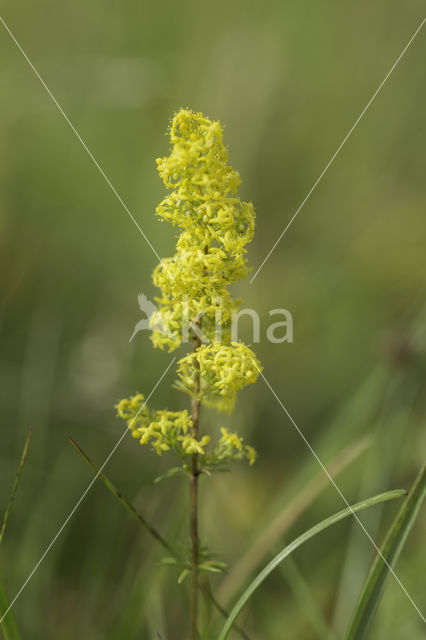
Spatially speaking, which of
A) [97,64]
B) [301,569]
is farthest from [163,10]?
[301,569]

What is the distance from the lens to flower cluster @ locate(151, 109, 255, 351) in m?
1.99

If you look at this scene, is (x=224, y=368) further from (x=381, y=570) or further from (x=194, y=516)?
(x=381, y=570)

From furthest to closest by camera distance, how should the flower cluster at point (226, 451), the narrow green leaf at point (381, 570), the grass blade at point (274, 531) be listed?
the grass blade at point (274, 531) < the flower cluster at point (226, 451) < the narrow green leaf at point (381, 570)

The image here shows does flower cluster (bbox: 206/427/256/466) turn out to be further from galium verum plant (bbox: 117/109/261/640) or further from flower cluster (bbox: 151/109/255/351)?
flower cluster (bbox: 151/109/255/351)

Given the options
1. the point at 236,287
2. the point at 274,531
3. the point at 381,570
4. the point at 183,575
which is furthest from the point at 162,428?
the point at 236,287

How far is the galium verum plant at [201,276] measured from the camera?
2004mm

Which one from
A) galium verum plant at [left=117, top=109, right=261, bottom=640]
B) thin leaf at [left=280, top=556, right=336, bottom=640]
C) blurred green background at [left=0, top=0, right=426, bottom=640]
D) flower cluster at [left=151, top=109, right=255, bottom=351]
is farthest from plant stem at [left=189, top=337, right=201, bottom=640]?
thin leaf at [left=280, top=556, right=336, bottom=640]

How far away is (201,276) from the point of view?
2068mm

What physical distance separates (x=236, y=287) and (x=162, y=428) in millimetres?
3009

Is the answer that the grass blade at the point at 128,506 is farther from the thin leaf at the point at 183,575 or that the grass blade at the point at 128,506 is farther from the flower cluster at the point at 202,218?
the flower cluster at the point at 202,218

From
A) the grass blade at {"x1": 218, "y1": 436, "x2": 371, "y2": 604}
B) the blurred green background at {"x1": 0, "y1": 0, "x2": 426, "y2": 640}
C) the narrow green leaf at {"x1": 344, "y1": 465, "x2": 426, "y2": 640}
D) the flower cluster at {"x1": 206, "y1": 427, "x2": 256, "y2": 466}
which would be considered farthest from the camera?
the blurred green background at {"x1": 0, "y1": 0, "x2": 426, "y2": 640}

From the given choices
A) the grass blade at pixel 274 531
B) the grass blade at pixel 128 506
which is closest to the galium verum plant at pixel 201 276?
the grass blade at pixel 128 506

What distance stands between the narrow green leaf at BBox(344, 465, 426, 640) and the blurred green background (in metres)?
0.65

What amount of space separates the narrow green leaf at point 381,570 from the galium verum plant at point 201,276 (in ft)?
1.86
